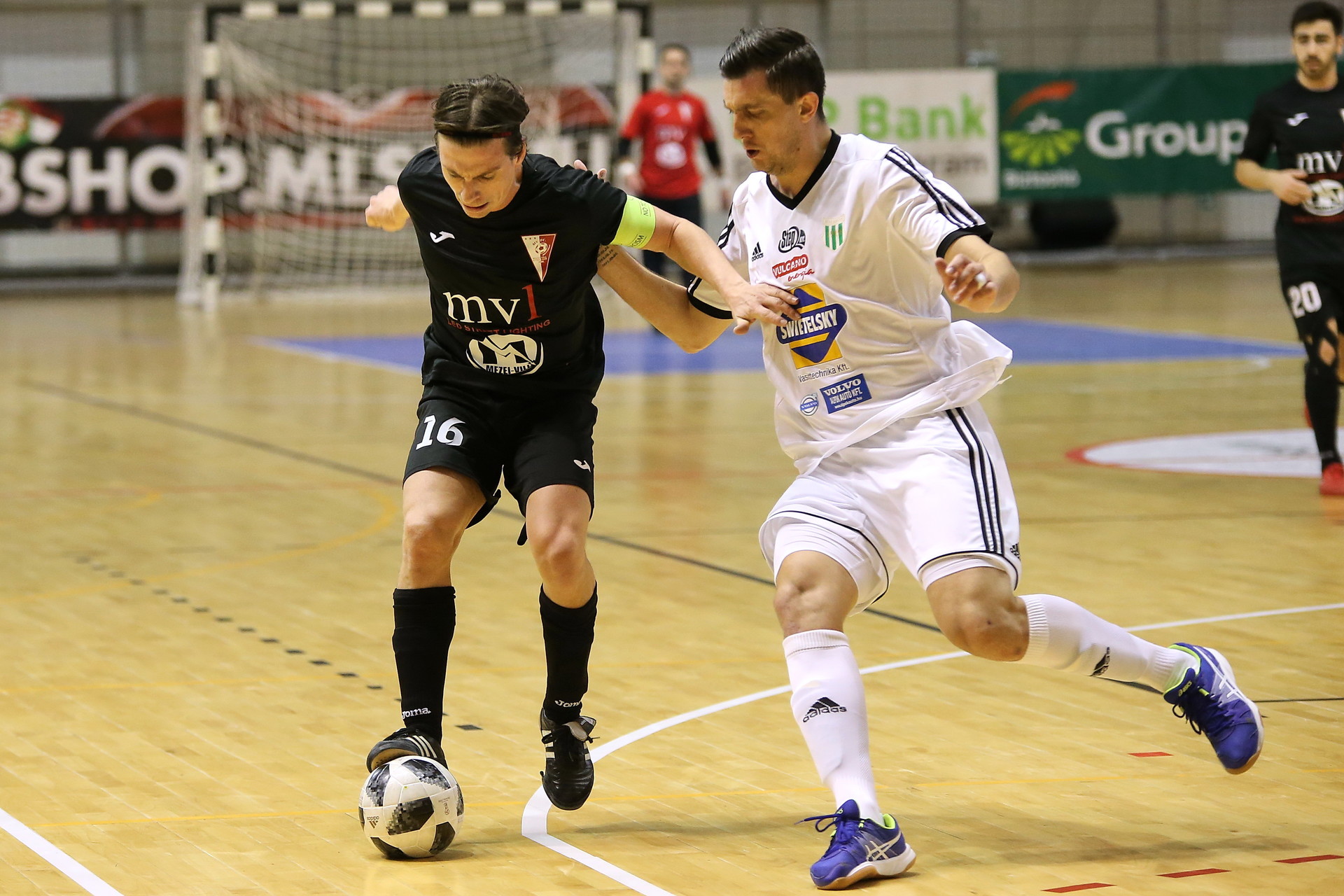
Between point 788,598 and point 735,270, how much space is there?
0.80 meters

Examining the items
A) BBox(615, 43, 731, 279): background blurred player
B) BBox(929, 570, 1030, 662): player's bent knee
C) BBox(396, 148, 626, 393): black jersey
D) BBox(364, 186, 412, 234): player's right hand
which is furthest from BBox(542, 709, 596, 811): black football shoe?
BBox(615, 43, 731, 279): background blurred player

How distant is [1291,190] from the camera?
788 centimetres

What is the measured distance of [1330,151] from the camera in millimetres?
8078

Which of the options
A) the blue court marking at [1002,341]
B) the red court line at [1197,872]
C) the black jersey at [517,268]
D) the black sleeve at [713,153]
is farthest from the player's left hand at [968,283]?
the black sleeve at [713,153]

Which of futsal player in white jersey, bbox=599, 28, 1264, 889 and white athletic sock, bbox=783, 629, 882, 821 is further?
futsal player in white jersey, bbox=599, 28, 1264, 889

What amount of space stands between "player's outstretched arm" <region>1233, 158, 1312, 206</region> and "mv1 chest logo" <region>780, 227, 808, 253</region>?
4434 mm

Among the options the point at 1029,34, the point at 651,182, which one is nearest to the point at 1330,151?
the point at 651,182

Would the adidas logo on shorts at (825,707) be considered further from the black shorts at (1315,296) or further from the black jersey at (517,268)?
the black shorts at (1315,296)

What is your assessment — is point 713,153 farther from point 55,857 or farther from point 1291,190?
point 55,857

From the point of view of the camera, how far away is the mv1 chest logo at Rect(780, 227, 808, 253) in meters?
3.96

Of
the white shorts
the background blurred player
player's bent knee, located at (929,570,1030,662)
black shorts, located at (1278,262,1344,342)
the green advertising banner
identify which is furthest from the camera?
the green advertising banner

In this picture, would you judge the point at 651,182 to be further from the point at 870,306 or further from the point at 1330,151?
the point at 870,306

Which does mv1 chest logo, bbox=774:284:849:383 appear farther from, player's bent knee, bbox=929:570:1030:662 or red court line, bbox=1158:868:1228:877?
red court line, bbox=1158:868:1228:877

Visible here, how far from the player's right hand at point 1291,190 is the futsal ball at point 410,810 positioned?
5351mm
